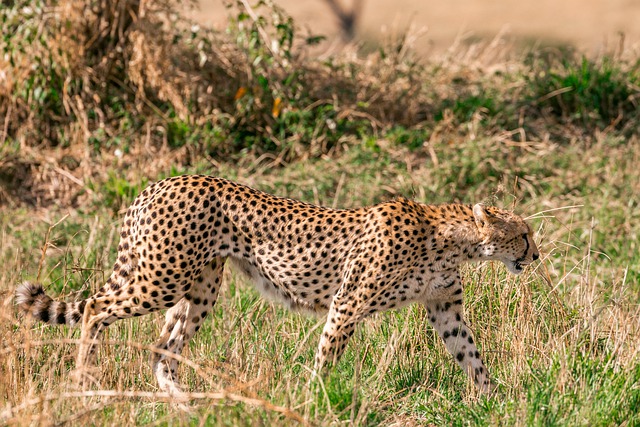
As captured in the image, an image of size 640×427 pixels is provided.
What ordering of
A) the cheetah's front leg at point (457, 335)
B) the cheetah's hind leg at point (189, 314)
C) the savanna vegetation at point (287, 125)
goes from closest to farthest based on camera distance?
1. the cheetah's front leg at point (457, 335)
2. the cheetah's hind leg at point (189, 314)
3. the savanna vegetation at point (287, 125)

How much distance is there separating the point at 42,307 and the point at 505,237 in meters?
2.28

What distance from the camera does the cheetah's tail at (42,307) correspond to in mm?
4957

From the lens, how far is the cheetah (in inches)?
195

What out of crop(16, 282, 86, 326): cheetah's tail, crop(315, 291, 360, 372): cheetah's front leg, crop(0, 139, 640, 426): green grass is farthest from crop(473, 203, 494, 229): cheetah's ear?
crop(16, 282, 86, 326): cheetah's tail

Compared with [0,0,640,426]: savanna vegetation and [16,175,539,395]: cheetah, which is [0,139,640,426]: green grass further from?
[0,0,640,426]: savanna vegetation

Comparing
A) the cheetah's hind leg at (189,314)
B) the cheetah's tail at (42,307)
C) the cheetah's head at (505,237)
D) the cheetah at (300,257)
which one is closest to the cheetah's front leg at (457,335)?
the cheetah at (300,257)

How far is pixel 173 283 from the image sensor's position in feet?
16.4

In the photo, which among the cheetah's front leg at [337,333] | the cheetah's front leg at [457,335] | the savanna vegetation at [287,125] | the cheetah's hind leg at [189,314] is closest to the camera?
Answer: the cheetah's front leg at [337,333]

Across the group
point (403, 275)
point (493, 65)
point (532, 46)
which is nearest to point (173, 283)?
point (403, 275)

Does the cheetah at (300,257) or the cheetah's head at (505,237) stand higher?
the cheetah's head at (505,237)

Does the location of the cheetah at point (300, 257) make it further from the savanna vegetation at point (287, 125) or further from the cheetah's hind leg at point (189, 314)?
the savanna vegetation at point (287, 125)

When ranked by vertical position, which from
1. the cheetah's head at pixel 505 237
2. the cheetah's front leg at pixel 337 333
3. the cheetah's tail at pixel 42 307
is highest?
the cheetah's head at pixel 505 237

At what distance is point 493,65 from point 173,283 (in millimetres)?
6263

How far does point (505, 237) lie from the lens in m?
5.14
